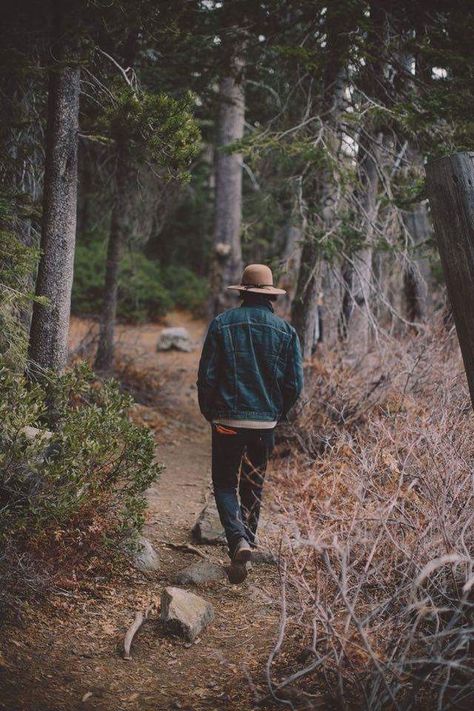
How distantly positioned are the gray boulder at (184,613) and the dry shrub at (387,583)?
60 cm

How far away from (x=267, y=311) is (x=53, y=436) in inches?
78.0

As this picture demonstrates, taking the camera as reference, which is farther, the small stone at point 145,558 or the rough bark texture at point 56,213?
the rough bark texture at point 56,213

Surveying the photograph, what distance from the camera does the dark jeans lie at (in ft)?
17.2

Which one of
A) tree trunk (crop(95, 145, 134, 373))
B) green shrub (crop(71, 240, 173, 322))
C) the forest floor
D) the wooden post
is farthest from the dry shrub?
green shrub (crop(71, 240, 173, 322))

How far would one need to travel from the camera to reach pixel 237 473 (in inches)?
216

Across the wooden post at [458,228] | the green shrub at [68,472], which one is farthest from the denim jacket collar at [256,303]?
the wooden post at [458,228]

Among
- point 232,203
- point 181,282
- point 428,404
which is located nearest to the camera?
point 428,404

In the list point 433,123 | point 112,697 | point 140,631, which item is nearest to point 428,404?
point 433,123

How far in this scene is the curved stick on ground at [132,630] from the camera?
413 centimetres

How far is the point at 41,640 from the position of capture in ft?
13.5

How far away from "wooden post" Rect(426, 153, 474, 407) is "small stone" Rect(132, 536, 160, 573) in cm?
299

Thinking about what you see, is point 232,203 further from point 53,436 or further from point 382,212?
point 53,436

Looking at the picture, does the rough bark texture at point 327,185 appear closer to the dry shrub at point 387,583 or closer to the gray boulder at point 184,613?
the dry shrub at point 387,583

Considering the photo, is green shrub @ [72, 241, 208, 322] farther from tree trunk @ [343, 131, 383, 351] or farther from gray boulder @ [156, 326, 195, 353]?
tree trunk @ [343, 131, 383, 351]
